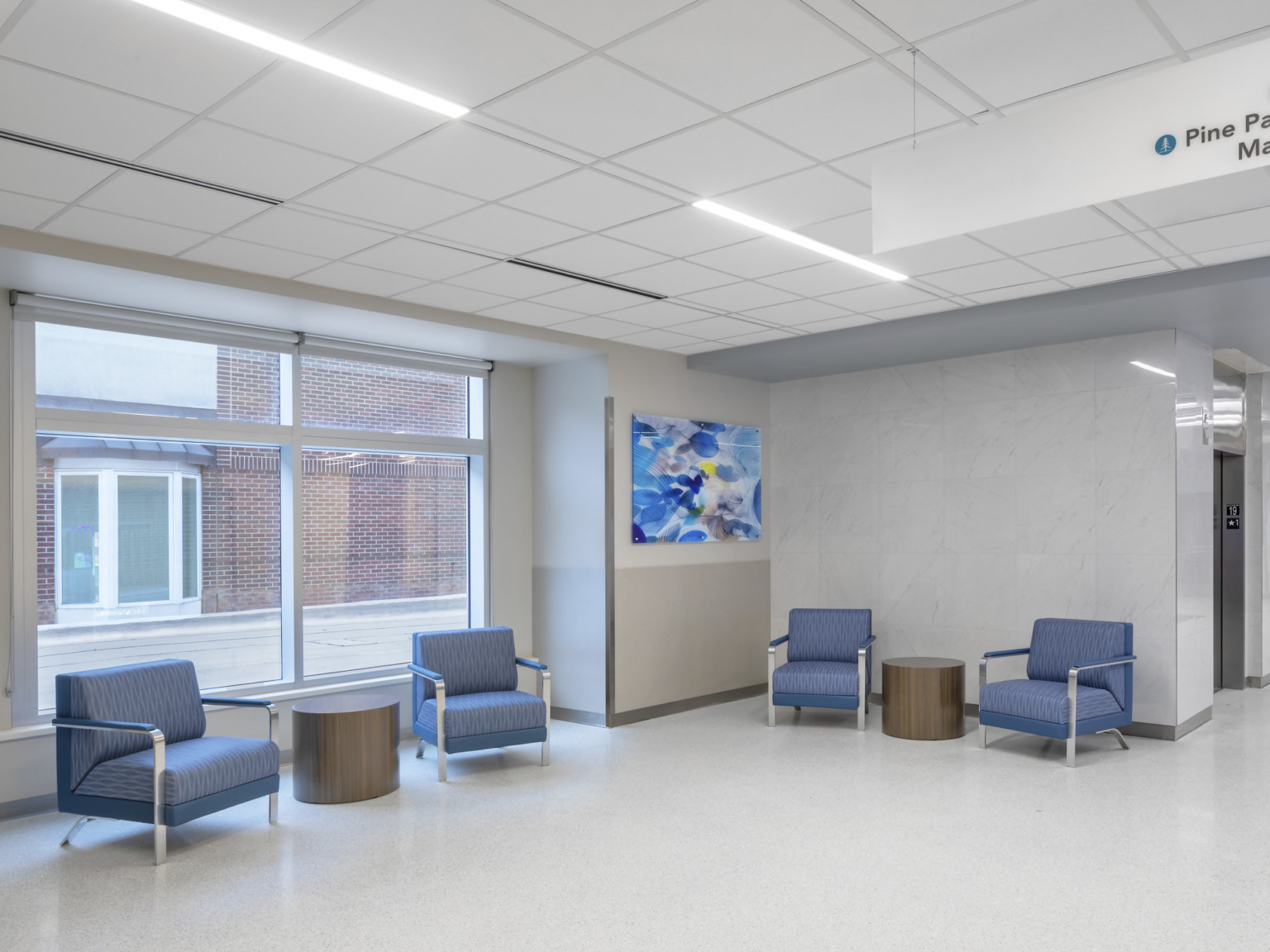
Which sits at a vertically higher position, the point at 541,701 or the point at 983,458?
the point at 983,458

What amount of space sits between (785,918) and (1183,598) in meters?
4.72

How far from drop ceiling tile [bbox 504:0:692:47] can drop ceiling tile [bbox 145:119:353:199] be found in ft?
4.71

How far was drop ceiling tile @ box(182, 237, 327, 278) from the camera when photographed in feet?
16.3

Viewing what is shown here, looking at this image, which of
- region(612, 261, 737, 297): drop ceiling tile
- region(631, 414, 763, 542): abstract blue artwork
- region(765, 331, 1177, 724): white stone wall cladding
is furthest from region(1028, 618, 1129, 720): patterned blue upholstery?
region(612, 261, 737, 297): drop ceiling tile

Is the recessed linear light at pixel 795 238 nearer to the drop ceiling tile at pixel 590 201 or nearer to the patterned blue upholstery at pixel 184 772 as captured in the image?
the drop ceiling tile at pixel 590 201

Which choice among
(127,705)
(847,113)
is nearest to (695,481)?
(127,705)

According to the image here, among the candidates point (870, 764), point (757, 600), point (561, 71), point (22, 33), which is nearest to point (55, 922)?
point (22, 33)

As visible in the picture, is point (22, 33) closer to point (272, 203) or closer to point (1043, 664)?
point (272, 203)

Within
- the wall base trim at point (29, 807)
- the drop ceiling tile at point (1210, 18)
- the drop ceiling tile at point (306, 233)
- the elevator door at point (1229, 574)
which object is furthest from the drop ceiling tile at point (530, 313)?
the elevator door at point (1229, 574)

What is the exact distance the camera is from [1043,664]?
6.98 m

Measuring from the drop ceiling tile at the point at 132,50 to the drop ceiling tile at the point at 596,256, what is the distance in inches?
83.9

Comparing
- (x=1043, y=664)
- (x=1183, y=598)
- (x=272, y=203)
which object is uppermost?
(x=272, y=203)

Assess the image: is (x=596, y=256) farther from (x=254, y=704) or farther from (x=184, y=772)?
(x=184, y=772)

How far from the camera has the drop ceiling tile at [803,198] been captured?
13.4 feet
